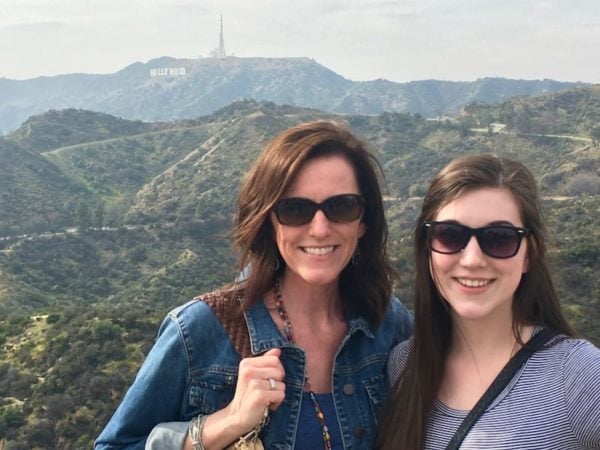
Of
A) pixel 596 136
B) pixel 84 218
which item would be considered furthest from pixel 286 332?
pixel 596 136

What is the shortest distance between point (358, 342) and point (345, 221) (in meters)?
0.59

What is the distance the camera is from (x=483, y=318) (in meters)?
2.45

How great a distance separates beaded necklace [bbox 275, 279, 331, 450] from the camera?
2.43 metres

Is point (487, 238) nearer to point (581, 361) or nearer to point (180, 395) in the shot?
point (581, 361)

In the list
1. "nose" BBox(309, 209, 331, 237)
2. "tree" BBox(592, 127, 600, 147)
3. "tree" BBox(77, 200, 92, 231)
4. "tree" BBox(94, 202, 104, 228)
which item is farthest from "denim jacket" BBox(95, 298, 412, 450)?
"tree" BBox(592, 127, 600, 147)

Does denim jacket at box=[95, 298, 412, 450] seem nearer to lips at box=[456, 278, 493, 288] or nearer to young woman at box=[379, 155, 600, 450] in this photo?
young woman at box=[379, 155, 600, 450]

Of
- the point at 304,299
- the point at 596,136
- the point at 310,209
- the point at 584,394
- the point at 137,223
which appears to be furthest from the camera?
the point at 596,136

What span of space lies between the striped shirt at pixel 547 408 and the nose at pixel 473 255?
15.9 inches

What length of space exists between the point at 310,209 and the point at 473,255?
67cm

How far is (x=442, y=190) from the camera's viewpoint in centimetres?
244

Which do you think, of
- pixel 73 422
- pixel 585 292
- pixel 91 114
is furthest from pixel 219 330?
pixel 91 114

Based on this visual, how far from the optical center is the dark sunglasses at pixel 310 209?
2471 millimetres

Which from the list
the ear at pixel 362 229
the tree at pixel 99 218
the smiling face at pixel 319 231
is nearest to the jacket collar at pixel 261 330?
the smiling face at pixel 319 231

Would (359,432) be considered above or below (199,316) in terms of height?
below
